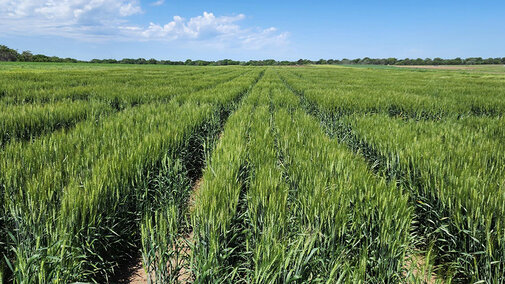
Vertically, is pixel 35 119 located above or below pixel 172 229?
above

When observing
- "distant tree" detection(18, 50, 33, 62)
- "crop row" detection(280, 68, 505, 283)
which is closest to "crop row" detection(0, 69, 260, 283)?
"crop row" detection(280, 68, 505, 283)

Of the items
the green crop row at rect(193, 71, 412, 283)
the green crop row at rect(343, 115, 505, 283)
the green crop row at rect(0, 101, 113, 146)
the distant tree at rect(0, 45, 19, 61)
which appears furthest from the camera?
the distant tree at rect(0, 45, 19, 61)

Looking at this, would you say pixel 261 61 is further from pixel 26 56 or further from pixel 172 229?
pixel 172 229

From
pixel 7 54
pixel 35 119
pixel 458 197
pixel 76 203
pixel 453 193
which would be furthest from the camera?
pixel 7 54

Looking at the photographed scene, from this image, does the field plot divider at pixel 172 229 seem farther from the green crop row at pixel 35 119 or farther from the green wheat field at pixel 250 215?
the green crop row at pixel 35 119

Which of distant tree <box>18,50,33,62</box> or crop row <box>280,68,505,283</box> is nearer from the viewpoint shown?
crop row <box>280,68,505,283</box>

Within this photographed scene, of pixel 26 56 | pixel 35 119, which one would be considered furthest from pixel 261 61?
pixel 35 119

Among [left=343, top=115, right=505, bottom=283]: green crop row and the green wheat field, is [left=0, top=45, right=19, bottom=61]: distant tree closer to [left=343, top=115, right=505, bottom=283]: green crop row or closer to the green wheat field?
the green wheat field

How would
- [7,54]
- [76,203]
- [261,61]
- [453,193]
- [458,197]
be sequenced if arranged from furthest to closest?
[261,61] → [7,54] → [453,193] → [458,197] → [76,203]

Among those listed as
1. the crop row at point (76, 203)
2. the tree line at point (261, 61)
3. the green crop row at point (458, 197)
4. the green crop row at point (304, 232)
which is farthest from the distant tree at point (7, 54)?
the green crop row at point (458, 197)

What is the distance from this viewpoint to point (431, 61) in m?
101

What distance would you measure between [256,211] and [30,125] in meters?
4.32

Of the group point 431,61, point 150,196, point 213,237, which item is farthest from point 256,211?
point 431,61

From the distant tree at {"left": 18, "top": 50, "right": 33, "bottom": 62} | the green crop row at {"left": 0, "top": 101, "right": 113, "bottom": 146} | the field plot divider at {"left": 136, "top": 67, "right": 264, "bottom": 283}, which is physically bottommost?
the field plot divider at {"left": 136, "top": 67, "right": 264, "bottom": 283}
